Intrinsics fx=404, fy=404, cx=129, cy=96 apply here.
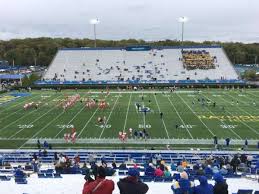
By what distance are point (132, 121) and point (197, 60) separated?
46.6 m

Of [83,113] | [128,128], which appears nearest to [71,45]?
[83,113]

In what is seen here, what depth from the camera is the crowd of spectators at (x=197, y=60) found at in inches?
2884

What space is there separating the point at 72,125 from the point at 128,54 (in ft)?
167

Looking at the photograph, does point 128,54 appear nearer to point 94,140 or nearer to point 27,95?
point 27,95

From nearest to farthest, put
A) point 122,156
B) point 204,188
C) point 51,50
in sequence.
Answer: point 204,188 < point 122,156 < point 51,50

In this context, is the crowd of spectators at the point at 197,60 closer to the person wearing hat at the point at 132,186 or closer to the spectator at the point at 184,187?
the spectator at the point at 184,187

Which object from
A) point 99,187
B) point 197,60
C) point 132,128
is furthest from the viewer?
point 197,60

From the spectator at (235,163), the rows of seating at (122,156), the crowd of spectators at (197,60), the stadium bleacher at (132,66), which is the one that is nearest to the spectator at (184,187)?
the spectator at (235,163)

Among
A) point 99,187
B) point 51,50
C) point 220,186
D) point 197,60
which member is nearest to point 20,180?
point 99,187

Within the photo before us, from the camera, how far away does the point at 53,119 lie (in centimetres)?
3209

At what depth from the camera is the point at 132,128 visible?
28156mm

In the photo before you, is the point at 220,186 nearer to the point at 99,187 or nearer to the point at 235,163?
the point at 99,187

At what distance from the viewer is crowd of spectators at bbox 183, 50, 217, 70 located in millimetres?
73250

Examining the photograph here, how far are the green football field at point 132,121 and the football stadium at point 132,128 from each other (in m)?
0.07
